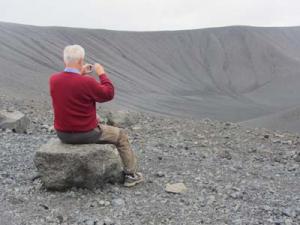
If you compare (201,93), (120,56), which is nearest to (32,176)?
(201,93)

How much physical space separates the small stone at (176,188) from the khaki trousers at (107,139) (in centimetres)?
50

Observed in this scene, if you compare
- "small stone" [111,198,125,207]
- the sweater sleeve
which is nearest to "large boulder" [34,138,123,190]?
"small stone" [111,198,125,207]

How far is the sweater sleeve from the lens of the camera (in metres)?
6.53

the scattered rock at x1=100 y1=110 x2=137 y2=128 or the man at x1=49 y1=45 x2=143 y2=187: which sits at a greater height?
the man at x1=49 y1=45 x2=143 y2=187

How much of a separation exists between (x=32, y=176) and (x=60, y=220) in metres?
1.57

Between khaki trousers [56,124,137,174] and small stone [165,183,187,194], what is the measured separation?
497 mm

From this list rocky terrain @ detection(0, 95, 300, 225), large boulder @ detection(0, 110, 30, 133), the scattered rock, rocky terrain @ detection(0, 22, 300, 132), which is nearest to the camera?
rocky terrain @ detection(0, 95, 300, 225)

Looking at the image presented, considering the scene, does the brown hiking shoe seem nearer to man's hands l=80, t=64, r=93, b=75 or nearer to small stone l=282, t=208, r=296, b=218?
man's hands l=80, t=64, r=93, b=75

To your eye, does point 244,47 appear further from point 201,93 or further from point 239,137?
point 239,137

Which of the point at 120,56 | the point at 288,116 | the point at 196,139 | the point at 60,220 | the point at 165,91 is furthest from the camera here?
the point at 120,56

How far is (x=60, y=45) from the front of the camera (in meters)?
51.8

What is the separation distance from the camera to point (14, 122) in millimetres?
11250

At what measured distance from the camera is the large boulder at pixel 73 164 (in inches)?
263

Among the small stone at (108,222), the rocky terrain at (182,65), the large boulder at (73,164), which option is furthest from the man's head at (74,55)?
the rocky terrain at (182,65)
